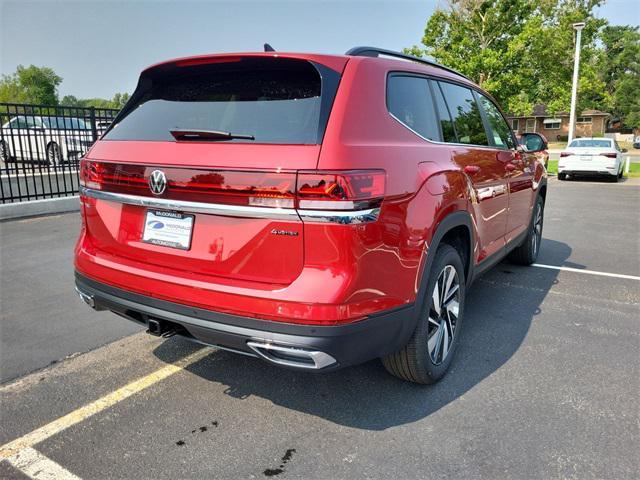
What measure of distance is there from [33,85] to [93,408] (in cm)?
9757

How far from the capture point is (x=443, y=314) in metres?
3.17

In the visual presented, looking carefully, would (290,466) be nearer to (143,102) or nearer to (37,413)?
(37,413)

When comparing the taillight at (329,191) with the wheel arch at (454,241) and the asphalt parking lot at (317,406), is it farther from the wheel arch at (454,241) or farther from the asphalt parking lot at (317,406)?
the asphalt parking lot at (317,406)

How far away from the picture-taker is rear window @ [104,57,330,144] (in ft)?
7.69

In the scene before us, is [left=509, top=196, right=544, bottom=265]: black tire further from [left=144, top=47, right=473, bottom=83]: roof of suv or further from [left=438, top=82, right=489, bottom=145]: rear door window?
[left=144, top=47, right=473, bottom=83]: roof of suv

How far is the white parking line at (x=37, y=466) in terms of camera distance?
229 cm

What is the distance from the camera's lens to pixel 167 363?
134 inches

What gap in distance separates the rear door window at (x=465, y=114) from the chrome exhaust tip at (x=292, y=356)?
1.95 metres

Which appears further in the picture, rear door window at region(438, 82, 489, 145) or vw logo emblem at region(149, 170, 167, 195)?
rear door window at region(438, 82, 489, 145)

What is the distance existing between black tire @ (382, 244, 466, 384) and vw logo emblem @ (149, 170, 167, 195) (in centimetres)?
148

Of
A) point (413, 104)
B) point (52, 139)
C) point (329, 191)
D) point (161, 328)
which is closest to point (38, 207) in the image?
point (52, 139)

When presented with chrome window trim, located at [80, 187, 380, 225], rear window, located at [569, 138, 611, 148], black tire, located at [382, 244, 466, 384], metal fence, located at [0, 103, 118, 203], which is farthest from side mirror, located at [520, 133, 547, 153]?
rear window, located at [569, 138, 611, 148]

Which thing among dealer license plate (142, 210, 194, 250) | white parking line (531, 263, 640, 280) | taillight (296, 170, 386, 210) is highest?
taillight (296, 170, 386, 210)

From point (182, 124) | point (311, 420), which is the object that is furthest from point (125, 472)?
point (182, 124)
